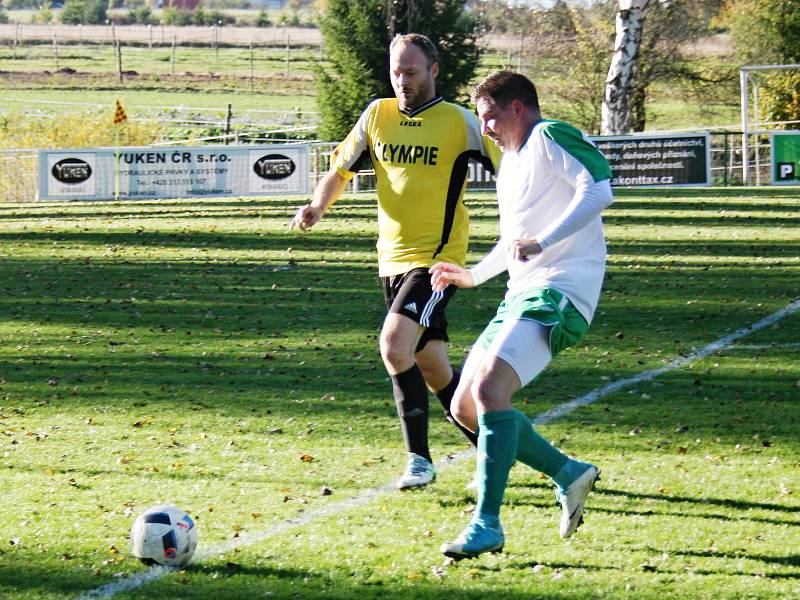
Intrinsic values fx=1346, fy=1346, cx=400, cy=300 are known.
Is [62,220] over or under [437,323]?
under

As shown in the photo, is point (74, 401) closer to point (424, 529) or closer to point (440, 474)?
point (440, 474)

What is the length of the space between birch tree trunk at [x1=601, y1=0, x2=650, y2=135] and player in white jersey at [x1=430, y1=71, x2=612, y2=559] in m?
26.7

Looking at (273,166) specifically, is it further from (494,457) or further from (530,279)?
(494,457)

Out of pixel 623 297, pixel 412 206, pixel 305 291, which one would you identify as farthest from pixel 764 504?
pixel 305 291

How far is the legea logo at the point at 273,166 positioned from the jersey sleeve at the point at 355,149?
23.5 metres

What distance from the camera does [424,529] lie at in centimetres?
590

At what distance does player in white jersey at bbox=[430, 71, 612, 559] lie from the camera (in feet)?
17.2

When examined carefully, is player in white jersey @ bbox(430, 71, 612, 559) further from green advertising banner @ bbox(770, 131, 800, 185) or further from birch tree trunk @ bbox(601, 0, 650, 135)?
birch tree trunk @ bbox(601, 0, 650, 135)

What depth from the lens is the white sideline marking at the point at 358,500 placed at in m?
5.13

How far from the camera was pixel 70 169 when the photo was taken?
3003 cm

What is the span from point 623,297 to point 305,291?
3459 millimetres

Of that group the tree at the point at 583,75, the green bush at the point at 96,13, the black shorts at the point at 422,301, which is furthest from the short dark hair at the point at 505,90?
the green bush at the point at 96,13

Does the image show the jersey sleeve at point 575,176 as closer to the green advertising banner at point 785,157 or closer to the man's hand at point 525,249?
the man's hand at point 525,249

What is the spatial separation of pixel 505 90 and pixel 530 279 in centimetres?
77
